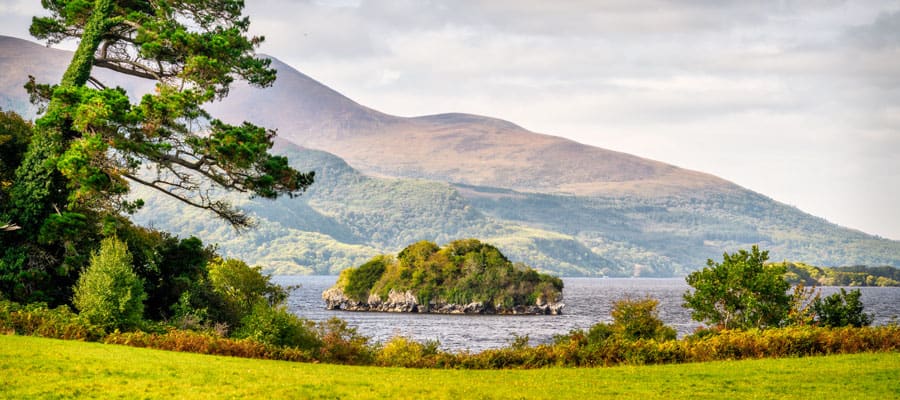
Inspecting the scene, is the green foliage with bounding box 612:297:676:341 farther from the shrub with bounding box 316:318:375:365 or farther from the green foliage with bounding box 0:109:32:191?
the green foliage with bounding box 0:109:32:191

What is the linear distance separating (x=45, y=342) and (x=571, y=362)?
59.4 ft

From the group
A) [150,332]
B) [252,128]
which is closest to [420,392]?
[150,332]

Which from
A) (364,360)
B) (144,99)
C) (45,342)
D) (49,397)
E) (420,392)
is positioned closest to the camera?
(49,397)

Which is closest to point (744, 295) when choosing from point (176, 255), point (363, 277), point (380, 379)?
point (380, 379)

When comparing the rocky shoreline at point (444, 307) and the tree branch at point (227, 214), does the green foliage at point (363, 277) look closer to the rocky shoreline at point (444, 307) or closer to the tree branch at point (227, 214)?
the rocky shoreline at point (444, 307)

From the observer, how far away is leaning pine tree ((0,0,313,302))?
34.2 meters

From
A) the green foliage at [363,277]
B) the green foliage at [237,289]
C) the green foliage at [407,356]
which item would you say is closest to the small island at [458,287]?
the green foliage at [363,277]

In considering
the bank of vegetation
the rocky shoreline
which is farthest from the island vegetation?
the rocky shoreline

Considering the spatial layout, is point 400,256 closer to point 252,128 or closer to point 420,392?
point 252,128

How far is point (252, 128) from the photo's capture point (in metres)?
37.0

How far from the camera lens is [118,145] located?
1330 inches

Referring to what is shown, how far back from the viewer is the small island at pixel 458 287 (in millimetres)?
147000

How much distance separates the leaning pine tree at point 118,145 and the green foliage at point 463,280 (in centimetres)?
11046

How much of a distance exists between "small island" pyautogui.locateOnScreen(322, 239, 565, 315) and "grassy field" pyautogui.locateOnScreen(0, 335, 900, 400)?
11936 cm
